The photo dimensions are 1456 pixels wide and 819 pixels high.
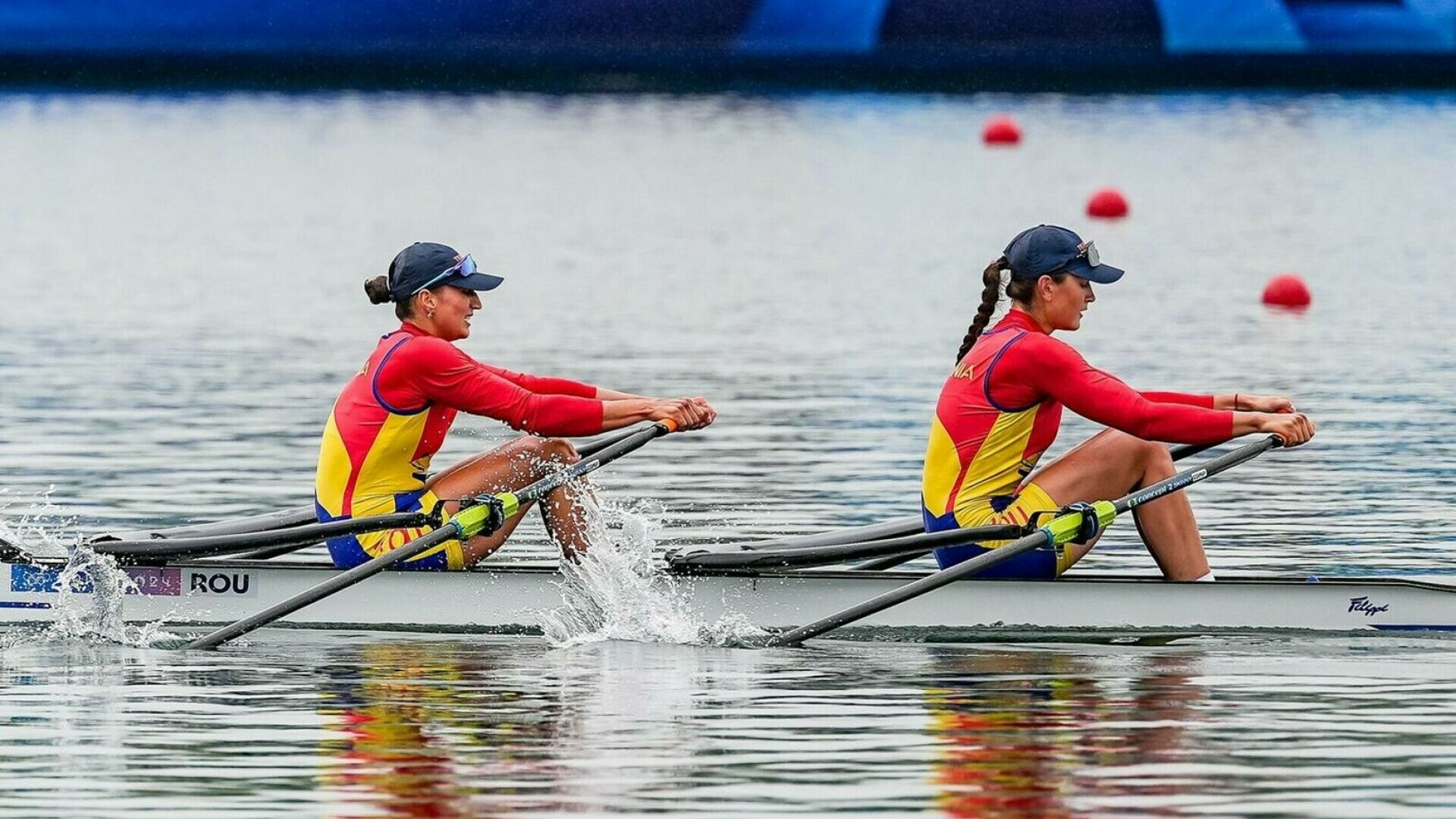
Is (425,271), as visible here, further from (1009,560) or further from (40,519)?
(40,519)

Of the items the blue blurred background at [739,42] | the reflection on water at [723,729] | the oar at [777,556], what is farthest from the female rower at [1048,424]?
the blue blurred background at [739,42]

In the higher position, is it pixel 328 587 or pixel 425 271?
pixel 425 271

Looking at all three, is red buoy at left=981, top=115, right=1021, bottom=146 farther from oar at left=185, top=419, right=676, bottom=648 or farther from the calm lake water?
oar at left=185, top=419, right=676, bottom=648

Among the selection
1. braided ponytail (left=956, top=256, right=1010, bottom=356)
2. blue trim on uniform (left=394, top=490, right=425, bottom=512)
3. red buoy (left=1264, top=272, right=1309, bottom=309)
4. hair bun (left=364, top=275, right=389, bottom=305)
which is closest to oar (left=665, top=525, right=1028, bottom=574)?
braided ponytail (left=956, top=256, right=1010, bottom=356)

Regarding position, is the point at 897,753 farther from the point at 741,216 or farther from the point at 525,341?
the point at 741,216

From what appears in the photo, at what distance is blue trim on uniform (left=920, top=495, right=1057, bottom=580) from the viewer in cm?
1091

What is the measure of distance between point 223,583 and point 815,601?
221 centimetres

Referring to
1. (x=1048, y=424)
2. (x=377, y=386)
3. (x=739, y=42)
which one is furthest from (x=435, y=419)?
(x=739, y=42)

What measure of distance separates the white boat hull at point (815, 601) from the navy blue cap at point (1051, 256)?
1123mm

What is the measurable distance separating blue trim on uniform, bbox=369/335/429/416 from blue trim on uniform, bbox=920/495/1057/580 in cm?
190

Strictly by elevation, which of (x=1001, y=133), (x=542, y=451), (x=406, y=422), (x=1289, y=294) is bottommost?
(x=542, y=451)

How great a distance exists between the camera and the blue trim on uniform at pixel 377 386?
10.9 metres

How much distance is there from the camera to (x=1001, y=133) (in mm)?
49281

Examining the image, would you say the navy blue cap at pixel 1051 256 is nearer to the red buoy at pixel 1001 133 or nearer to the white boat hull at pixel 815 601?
A: the white boat hull at pixel 815 601
